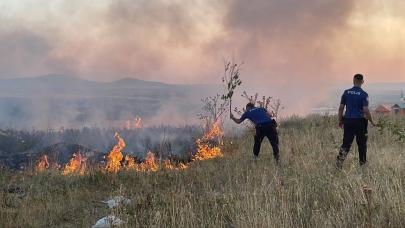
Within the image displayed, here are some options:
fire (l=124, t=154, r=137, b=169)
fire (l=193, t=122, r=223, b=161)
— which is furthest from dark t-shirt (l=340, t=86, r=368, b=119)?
fire (l=193, t=122, r=223, b=161)

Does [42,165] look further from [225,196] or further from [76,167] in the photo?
[225,196]

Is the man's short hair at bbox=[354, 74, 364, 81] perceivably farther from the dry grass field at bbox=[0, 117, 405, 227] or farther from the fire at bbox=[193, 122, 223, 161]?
the fire at bbox=[193, 122, 223, 161]

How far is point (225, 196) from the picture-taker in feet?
21.4

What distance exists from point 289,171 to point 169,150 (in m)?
7.36

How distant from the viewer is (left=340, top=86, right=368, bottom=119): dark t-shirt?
9688 mm

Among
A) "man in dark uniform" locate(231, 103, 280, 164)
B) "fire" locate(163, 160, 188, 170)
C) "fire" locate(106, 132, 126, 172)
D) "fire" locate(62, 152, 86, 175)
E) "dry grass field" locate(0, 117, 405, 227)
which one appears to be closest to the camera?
"dry grass field" locate(0, 117, 405, 227)

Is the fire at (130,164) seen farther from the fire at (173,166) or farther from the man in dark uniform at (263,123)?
the man in dark uniform at (263,123)

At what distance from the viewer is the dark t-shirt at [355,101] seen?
9.69 meters

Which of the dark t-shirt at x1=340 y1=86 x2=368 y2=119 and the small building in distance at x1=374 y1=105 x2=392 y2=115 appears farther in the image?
the small building in distance at x1=374 y1=105 x2=392 y2=115

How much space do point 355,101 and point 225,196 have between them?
458 cm

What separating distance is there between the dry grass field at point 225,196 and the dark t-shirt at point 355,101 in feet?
3.52

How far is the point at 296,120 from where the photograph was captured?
2227cm

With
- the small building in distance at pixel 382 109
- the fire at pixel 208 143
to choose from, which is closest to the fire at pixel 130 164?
the fire at pixel 208 143

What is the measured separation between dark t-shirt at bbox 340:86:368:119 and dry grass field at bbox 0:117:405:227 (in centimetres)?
107
